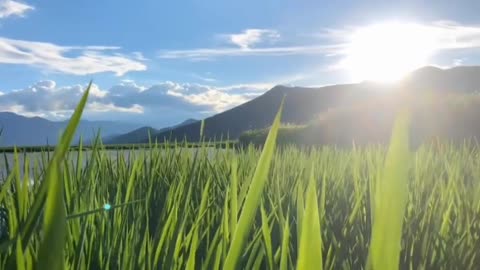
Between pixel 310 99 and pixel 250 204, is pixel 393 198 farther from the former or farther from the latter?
pixel 310 99

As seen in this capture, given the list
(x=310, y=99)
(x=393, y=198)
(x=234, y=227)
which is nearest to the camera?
(x=393, y=198)

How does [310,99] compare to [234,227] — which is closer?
[234,227]

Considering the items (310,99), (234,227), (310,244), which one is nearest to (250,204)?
(310,244)

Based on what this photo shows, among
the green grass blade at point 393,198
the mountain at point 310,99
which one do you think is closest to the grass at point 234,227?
the green grass blade at point 393,198

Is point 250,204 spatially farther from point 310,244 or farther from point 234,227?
point 234,227

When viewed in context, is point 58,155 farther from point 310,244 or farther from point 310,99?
point 310,99

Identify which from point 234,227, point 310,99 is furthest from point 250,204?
point 310,99

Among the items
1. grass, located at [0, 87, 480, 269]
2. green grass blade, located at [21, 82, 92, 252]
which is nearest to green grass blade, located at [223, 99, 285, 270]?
grass, located at [0, 87, 480, 269]

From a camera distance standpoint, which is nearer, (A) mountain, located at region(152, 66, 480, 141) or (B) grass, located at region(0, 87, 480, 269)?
(B) grass, located at region(0, 87, 480, 269)

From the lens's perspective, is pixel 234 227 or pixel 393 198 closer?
pixel 393 198

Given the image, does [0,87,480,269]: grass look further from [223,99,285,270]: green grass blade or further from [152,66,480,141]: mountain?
[152,66,480,141]: mountain

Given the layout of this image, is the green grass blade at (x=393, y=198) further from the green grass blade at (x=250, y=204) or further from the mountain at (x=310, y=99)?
the mountain at (x=310, y=99)

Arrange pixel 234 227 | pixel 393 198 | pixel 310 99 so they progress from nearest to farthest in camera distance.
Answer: pixel 393 198 < pixel 234 227 < pixel 310 99
